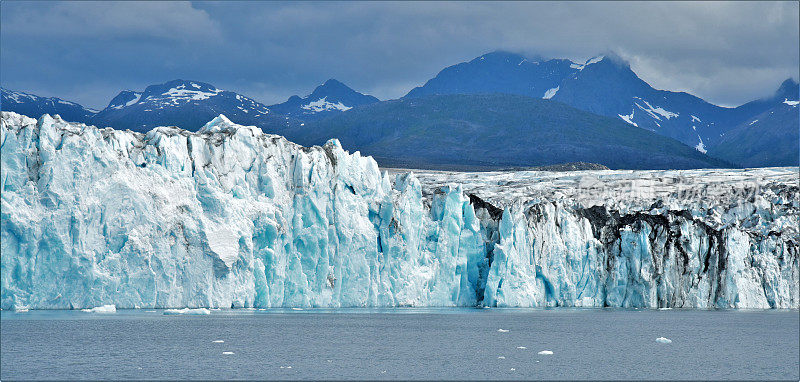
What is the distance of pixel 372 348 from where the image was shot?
34062 mm

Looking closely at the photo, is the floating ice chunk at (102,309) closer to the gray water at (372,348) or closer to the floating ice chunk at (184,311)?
the gray water at (372,348)

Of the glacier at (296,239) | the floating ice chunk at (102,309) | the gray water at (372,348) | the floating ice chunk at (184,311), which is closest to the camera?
the gray water at (372,348)

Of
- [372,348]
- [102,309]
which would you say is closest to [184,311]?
[102,309]

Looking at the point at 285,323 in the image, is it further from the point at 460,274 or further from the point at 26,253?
the point at 460,274

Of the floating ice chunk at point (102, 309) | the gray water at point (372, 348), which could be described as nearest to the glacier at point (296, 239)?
the floating ice chunk at point (102, 309)

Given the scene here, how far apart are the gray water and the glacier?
2219mm

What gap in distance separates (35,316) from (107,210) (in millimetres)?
6244

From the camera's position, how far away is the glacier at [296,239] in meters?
40.7

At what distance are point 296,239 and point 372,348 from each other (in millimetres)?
16791

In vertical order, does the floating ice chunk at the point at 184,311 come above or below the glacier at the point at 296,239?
below

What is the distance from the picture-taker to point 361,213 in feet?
173

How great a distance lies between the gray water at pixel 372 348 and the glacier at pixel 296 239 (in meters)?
2.22

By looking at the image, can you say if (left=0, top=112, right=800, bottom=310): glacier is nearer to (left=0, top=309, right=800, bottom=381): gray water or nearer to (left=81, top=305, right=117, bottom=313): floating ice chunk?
(left=81, top=305, right=117, bottom=313): floating ice chunk

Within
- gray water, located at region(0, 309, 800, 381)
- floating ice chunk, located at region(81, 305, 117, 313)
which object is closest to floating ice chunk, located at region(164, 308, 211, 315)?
gray water, located at region(0, 309, 800, 381)
